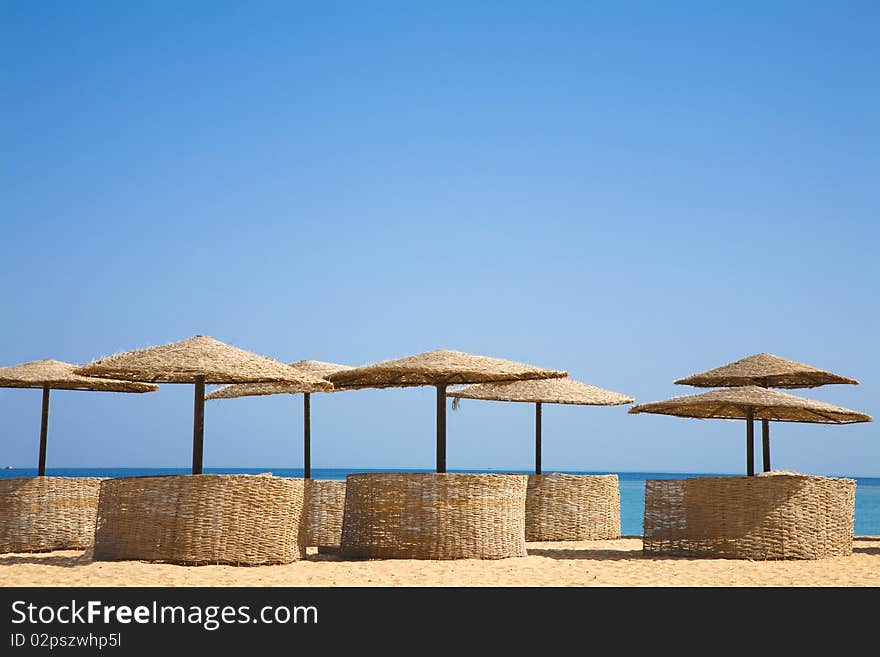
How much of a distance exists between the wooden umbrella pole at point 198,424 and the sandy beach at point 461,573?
3.72 feet

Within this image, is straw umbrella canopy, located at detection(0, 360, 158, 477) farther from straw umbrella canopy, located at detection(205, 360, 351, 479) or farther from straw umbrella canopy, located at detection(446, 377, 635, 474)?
straw umbrella canopy, located at detection(446, 377, 635, 474)

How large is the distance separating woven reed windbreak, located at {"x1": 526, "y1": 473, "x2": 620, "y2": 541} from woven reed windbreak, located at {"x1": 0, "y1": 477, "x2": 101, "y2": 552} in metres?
5.68

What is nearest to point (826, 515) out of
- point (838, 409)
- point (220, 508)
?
point (838, 409)

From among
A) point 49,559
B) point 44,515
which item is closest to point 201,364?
point 49,559

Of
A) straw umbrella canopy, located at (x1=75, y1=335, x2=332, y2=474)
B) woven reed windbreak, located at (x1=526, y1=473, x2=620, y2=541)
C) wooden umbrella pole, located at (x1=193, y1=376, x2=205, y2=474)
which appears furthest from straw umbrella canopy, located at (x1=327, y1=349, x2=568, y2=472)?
woven reed windbreak, located at (x1=526, y1=473, x2=620, y2=541)

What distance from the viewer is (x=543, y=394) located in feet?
50.5

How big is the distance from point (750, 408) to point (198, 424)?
6.45 m

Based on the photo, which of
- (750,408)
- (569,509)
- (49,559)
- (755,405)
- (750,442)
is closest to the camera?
(49,559)

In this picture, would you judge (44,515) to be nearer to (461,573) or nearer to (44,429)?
(44,429)

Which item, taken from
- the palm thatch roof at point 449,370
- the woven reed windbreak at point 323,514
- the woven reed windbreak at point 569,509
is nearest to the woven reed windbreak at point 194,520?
the palm thatch roof at point 449,370
